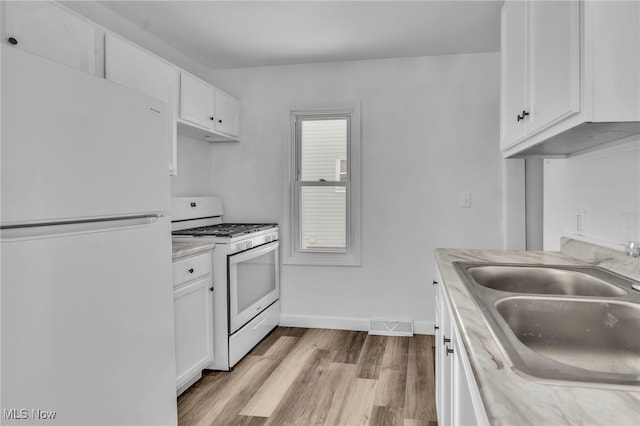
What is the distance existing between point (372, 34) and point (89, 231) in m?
2.42

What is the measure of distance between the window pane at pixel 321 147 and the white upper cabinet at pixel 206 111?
63cm

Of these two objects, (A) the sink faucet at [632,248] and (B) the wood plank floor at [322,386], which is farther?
(B) the wood plank floor at [322,386]

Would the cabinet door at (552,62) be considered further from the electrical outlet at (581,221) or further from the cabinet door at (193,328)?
the cabinet door at (193,328)

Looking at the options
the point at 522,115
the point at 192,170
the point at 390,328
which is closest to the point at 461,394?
the point at 522,115

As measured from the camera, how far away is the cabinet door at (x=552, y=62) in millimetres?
1193

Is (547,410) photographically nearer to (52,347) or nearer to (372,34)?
(52,347)

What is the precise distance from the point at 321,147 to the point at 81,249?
2538 mm

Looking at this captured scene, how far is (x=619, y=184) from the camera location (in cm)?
158

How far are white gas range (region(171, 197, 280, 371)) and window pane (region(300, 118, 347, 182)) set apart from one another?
602 millimetres

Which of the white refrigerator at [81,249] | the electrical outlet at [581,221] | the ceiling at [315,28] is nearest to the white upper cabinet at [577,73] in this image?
the electrical outlet at [581,221]

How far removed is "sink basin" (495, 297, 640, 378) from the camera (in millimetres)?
1069

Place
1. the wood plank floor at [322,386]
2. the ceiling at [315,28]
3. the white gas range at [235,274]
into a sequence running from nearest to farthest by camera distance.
→ 1. the wood plank floor at [322,386]
2. the ceiling at [315,28]
3. the white gas range at [235,274]

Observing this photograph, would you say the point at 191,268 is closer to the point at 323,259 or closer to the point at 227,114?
the point at 323,259

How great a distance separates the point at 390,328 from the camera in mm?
3457
